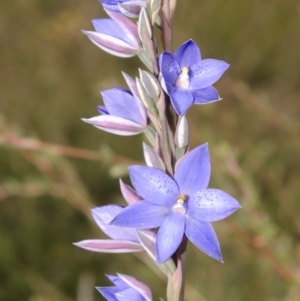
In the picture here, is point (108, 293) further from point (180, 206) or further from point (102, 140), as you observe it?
point (102, 140)

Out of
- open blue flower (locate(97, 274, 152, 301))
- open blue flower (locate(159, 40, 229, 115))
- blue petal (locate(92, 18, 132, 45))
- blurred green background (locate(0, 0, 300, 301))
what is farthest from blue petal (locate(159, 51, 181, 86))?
blurred green background (locate(0, 0, 300, 301))

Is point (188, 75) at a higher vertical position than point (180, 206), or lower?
higher

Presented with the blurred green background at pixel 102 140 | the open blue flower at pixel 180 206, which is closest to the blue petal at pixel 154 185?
the open blue flower at pixel 180 206

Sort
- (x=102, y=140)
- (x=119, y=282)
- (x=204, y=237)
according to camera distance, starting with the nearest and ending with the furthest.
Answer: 1. (x=204, y=237)
2. (x=119, y=282)
3. (x=102, y=140)

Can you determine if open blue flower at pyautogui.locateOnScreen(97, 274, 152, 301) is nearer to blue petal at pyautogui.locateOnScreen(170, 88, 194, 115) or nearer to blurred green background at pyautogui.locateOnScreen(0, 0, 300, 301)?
blue petal at pyautogui.locateOnScreen(170, 88, 194, 115)

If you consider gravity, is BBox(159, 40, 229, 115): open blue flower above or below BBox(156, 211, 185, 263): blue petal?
above

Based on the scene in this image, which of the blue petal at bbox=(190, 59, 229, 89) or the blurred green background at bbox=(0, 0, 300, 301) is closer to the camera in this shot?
the blue petal at bbox=(190, 59, 229, 89)

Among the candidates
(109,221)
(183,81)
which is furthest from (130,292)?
(183,81)

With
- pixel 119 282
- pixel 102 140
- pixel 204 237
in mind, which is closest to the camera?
pixel 204 237
